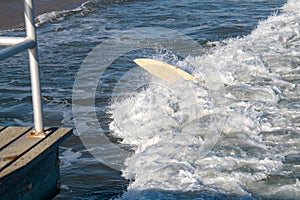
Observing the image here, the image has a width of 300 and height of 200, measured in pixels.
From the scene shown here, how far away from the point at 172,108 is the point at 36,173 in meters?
4.92

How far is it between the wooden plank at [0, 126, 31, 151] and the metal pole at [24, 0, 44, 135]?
18 centimetres

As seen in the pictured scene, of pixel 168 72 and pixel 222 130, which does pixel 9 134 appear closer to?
pixel 222 130

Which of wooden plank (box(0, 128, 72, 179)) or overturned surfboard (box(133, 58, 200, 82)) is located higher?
wooden plank (box(0, 128, 72, 179))

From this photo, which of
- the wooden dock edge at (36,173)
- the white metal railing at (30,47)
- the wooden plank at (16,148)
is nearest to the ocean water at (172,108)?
the wooden dock edge at (36,173)

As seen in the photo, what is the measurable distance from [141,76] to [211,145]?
3.97 m

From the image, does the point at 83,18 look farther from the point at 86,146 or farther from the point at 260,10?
the point at 86,146

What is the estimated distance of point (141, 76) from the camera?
10.8m

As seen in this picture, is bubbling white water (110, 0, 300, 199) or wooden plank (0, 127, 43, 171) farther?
bubbling white water (110, 0, 300, 199)

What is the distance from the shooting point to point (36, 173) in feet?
12.2

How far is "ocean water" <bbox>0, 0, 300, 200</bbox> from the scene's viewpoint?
628 centimetres

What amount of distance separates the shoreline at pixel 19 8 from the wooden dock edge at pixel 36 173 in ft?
40.6

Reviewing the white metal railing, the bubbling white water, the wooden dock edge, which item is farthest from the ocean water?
the white metal railing

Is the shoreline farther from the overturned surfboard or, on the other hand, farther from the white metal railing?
the white metal railing

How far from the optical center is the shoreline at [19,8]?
1631 cm
